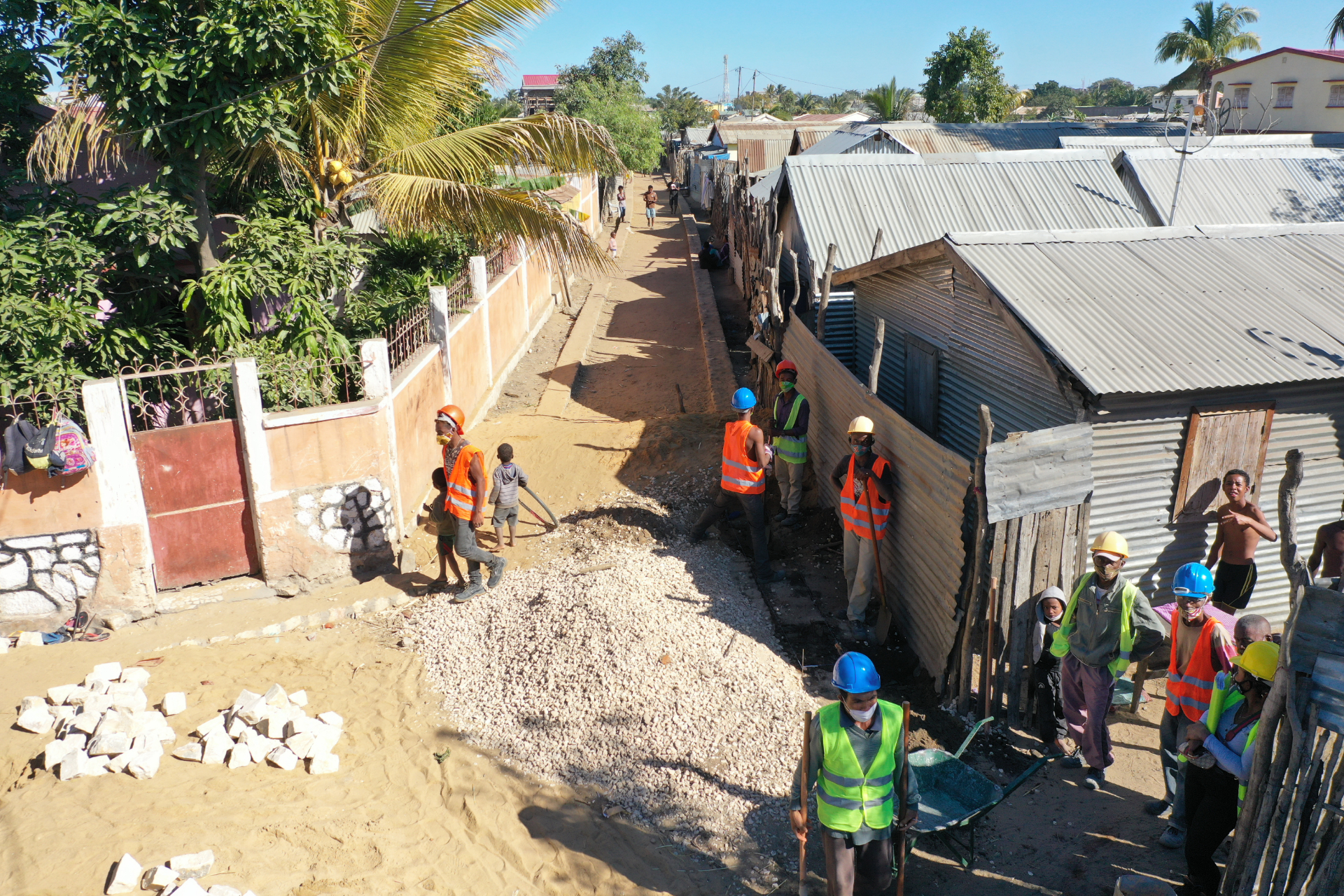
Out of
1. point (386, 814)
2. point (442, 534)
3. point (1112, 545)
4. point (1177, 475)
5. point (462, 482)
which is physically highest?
point (1112, 545)

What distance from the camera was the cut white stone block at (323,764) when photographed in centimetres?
578

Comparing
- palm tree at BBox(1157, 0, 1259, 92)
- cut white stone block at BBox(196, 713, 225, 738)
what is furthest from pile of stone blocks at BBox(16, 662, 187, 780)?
palm tree at BBox(1157, 0, 1259, 92)

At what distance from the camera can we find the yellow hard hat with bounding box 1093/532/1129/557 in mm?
5195

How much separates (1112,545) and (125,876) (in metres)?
5.73

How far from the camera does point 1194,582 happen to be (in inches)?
192

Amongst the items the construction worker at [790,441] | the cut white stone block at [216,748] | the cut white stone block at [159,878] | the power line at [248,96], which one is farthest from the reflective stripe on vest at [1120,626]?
the power line at [248,96]

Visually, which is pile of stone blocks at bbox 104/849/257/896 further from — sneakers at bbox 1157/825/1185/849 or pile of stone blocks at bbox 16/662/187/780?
sneakers at bbox 1157/825/1185/849

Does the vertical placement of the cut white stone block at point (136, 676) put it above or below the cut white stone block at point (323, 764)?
above

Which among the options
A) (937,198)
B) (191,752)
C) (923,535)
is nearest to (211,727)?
(191,752)

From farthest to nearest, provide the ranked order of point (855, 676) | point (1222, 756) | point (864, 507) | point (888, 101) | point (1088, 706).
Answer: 1. point (888, 101)
2. point (864, 507)
3. point (1088, 706)
4. point (1222, 756)
5. point (855, 676)

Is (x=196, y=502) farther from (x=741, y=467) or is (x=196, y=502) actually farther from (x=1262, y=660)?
(x=1262, y=660)

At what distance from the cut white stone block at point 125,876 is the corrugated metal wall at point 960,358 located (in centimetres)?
611

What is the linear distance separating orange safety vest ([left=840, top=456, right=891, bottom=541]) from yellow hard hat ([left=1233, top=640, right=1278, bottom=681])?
3.23 m

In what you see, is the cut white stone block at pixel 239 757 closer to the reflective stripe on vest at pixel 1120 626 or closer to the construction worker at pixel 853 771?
the construction worker at pixel 853 771
